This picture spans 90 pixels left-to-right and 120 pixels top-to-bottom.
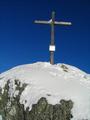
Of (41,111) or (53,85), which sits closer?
(41,111)

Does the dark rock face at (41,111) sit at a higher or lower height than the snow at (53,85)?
lower

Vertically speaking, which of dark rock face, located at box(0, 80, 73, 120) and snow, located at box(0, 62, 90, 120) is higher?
snow, located at box(0, 62, 90, 120)

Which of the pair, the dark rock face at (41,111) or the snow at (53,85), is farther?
the snow at (53,85)

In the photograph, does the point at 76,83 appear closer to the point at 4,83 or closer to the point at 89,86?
the point at 89,86

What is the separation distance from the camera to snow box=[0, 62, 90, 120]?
53.7 feet

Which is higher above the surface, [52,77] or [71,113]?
[52,77]

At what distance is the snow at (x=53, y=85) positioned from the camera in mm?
16359

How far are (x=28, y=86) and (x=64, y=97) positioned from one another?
2684 millimetres

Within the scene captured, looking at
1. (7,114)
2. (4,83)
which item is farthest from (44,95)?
(4,83)

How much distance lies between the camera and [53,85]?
59.7 feet

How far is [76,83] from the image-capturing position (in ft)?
62.2

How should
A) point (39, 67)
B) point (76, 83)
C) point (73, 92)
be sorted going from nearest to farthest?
point (73, 92) < point (76, 83) < point (39, 67)

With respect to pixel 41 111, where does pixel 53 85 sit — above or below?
above

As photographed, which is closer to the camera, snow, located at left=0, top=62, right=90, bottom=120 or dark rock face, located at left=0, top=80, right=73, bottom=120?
dark rock face, located at left=0, top=80, right=73, bottom=120
